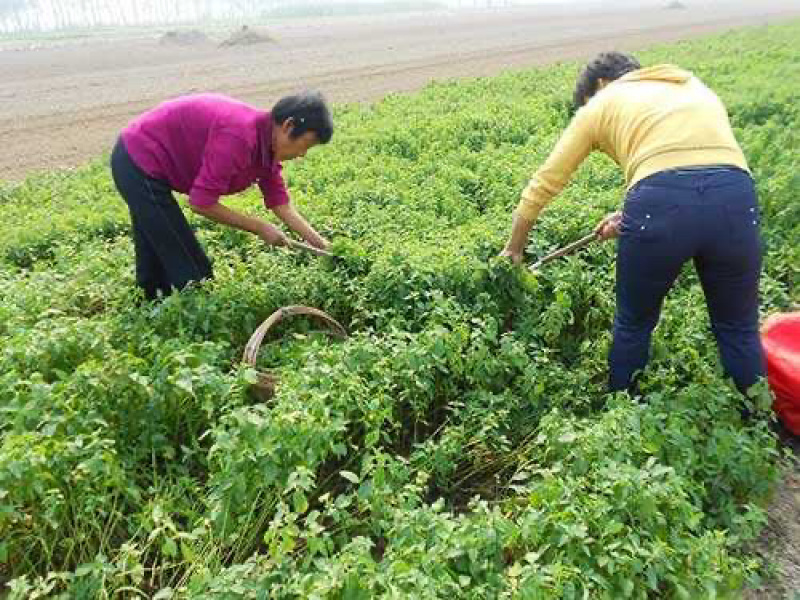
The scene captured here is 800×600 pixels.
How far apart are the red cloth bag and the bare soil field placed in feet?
31.0

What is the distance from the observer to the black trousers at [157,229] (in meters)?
4.02

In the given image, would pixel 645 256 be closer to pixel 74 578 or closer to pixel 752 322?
pixel 752 322

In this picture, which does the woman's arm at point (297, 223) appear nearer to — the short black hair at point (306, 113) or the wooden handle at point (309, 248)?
the wooden handle at point (309, 248)

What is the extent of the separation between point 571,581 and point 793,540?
4.62 feet

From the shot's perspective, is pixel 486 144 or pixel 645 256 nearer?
pixel 645 256

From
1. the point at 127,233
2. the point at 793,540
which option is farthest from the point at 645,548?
the point at 127,233

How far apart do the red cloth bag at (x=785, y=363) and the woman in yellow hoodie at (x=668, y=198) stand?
253mm

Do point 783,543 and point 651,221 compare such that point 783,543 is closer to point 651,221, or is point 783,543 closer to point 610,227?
point 651,221

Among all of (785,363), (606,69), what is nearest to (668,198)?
(606,69)

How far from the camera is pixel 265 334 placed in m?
3.77

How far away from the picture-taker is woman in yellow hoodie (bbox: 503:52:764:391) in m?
3.08

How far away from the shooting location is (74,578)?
2535mm

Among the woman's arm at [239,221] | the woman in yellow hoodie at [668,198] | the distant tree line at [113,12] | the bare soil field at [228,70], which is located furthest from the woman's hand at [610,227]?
the distant tree line at [113,12]

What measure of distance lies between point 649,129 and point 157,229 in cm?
265
